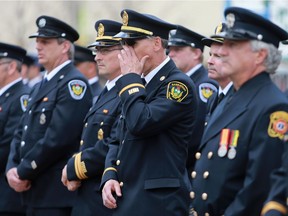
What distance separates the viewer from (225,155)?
5223mm

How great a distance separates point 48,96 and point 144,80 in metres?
2.17

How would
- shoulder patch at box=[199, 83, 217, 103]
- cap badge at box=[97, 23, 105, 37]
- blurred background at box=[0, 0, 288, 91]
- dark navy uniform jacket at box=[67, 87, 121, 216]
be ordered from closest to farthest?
dark navy uniform jacket at box=[67, 87, 121, 216] < cap badge at box=[97, 23, 105, 37] < shoulder patch at box=[199, 83, 217, 103] < blurred background at box=[0, 0, 288, 91]

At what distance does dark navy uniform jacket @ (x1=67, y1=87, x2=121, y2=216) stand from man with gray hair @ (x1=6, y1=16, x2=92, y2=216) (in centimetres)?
67

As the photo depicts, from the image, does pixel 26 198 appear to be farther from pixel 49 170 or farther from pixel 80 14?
pixel 80 14

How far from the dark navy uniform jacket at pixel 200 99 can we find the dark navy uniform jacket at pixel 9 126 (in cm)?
214

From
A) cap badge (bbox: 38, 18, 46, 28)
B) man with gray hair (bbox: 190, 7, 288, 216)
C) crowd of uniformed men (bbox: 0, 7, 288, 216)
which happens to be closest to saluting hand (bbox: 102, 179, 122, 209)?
crowd of uniformed men (bbox: 0, 7, 288, 216)

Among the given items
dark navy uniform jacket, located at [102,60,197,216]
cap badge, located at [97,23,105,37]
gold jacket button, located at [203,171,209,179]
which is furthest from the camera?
cap badge, located at [97,23,105,37]

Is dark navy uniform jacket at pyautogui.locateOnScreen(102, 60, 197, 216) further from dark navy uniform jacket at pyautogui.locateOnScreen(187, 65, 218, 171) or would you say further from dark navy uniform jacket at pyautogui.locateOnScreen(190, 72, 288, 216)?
dark navy uniform jacket at pyautogui.locateOnScreen(187, 65, 218, 171)

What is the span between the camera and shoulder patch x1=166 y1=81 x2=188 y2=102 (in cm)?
615

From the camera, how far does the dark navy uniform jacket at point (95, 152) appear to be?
23.7 feet

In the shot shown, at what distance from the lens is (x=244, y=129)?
516 cm

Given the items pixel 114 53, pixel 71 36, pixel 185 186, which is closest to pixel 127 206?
pixel 185 186

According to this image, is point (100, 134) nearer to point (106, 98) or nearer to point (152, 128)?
point (106, 98)

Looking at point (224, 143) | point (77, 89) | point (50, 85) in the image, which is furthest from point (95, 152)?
point (224, 143)
